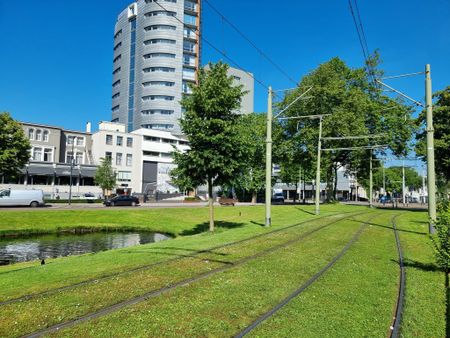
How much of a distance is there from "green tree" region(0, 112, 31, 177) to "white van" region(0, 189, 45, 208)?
3.26 metres

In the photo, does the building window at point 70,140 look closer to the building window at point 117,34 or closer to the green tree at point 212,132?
the building window at point 117,34

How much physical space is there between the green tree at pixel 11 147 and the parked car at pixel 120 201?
1087 centimetres

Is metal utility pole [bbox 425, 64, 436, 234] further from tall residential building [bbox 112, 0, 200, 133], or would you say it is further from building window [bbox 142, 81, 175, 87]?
building window [bbox 142, 81, 175, 87]

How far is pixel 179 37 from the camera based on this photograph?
332 ft

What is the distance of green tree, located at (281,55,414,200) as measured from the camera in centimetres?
4353

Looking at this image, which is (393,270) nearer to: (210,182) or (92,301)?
(92,301)

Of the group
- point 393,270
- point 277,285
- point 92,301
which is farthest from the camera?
point 393,270

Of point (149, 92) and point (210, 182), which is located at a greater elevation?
point (149, 92)

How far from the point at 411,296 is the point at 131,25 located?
115916 mm

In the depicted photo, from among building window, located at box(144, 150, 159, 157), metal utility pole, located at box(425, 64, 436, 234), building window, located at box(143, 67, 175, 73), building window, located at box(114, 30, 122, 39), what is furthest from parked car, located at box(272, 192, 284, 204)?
building window, located at box(114, 30, 122, 39)

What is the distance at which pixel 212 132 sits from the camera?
19.0 meters

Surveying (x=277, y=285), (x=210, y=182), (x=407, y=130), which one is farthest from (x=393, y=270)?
(x=407, y=130)

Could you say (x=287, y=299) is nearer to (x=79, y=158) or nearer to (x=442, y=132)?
(x=442, y=132)

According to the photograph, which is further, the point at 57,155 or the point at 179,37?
the point at 179,37
